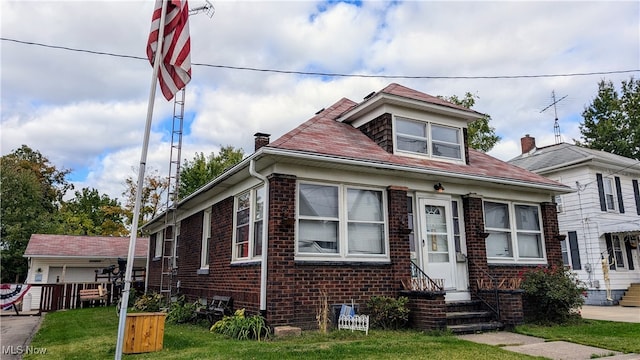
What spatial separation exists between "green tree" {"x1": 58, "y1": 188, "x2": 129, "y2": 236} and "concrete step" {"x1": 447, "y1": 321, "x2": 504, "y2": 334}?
110 ft

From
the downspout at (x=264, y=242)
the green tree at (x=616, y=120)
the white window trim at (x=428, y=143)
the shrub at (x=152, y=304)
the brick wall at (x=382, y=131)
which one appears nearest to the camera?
the downspout at (x=264, y=242)

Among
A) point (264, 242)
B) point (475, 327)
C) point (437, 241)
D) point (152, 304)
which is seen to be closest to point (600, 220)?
point (437, 241)

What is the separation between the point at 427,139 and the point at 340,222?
3.60 metres

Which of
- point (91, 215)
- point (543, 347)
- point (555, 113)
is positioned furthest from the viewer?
point (91, 215)

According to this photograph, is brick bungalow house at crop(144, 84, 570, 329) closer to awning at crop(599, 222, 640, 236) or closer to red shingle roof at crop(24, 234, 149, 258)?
awning at crop(599, 222, 640, 236)

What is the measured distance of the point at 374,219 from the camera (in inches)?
363

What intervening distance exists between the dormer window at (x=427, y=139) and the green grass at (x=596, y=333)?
443 cm

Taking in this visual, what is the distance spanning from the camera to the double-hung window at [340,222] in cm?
856

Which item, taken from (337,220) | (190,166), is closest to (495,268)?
(337,220)

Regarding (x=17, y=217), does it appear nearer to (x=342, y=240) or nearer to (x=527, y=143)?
(x=342, y=240)

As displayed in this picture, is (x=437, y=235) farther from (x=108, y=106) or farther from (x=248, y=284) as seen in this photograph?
(x=108, y=106)

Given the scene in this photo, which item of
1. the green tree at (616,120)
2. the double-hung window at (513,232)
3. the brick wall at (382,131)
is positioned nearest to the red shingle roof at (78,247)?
the brick wall at (382,131)

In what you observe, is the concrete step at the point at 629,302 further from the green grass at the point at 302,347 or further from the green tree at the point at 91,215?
the green tree at the point at 91,215

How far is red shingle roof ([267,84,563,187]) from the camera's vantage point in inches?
344
